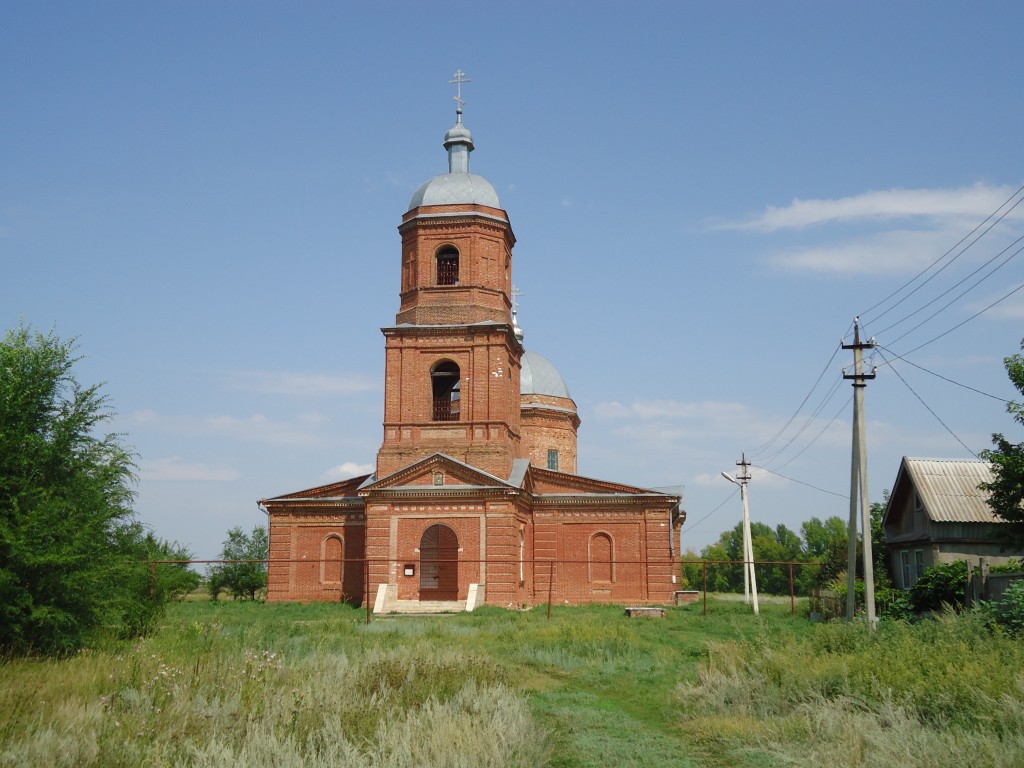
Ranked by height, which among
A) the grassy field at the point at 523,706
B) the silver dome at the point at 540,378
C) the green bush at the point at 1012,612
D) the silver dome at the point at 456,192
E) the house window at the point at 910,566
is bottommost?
the grassy field at the point at 523,706

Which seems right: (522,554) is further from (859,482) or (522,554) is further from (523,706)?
(523,706)

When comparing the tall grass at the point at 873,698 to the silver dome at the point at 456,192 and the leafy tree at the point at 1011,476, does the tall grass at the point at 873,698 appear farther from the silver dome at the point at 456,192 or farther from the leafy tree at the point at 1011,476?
the silver dome at the point at 456,192

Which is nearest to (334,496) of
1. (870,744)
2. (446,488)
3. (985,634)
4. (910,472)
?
(446,488)

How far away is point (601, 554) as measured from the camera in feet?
111

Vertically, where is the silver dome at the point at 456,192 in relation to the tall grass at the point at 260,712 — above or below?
above

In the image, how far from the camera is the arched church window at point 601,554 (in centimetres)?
3369

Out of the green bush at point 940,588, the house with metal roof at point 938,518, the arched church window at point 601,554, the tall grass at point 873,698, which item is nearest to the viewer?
the tall grass at point 873,698

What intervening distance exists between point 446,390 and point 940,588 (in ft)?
60.0

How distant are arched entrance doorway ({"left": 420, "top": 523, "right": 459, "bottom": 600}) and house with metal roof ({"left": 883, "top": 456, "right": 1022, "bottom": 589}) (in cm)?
1419

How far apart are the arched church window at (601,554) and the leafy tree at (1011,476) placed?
16290mm

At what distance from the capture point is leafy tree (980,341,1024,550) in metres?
18.0

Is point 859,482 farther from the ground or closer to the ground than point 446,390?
closer to the ground

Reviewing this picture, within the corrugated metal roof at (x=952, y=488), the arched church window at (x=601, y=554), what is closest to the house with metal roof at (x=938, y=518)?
the corrugated metal roof at (x=952, y=488)

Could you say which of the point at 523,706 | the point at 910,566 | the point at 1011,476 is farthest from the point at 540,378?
the point at 523,706
